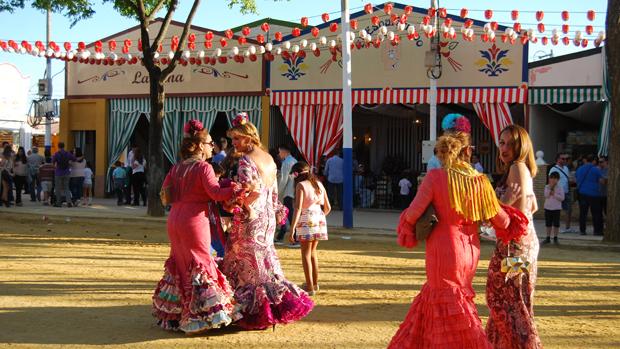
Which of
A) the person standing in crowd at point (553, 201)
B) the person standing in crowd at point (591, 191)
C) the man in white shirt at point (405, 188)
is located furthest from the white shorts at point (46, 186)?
the person standing in crowd at point (591, 191)

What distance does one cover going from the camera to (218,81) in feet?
76.6

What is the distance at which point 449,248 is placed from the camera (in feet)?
16.6

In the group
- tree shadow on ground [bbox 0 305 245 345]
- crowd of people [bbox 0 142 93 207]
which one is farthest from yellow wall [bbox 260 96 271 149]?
tree shadow on ground [bbox 0 305 245 345]

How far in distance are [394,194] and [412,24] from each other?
5.06 metres

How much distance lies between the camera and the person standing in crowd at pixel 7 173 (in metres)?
21.6

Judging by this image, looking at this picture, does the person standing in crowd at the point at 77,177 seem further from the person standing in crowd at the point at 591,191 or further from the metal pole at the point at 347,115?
the person standing in crowd at the point at 591,191

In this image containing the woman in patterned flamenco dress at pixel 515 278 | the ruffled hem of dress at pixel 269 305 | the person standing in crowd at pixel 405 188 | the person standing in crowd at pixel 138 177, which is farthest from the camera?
the person standing in crowd at pixel 138 177

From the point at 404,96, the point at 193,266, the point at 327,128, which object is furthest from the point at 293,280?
the point at 327,128

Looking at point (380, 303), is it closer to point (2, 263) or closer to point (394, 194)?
point (2, 263)

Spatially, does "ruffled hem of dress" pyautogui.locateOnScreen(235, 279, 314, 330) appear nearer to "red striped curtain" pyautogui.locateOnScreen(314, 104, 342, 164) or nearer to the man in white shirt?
the man in white shirt

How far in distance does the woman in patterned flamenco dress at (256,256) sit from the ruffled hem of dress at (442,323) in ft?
6.62

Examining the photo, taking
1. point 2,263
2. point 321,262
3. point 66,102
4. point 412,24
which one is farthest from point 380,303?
point 66,102

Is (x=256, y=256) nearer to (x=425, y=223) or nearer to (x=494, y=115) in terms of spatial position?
(x=425, y=223)

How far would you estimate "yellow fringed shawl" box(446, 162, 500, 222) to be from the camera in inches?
198
